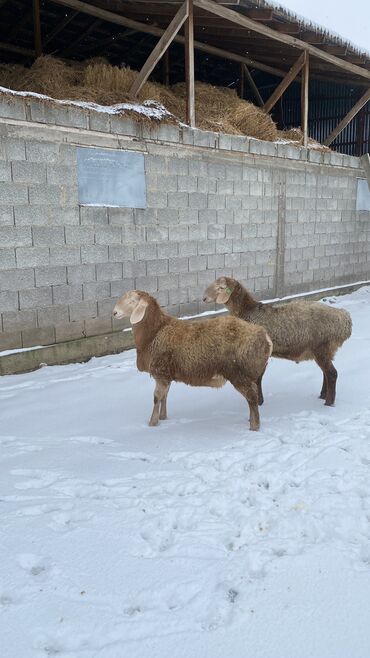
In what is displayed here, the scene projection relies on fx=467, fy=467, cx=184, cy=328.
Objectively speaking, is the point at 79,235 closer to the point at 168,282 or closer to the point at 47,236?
the point at 47,236

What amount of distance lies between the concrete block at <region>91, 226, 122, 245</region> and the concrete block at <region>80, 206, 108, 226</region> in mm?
92

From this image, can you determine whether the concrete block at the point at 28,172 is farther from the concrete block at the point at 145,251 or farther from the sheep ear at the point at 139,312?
the sheep ear at the point at 139,312

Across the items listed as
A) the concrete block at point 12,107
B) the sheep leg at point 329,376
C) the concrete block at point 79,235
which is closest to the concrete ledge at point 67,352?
the concrete block at point 79,235

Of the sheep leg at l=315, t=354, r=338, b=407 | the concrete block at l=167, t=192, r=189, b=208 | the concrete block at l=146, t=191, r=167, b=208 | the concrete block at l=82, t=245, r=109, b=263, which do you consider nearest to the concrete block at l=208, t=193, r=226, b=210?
the concrete block at l=167, t=192, r=189, b=208

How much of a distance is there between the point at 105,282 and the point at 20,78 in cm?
332

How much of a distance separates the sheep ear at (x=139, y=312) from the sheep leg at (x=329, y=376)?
1804mm

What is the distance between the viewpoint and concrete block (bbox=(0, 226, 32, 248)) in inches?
211

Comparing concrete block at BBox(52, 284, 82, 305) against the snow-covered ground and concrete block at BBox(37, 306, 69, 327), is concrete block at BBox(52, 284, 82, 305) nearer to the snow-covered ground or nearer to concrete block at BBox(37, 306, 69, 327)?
concrete block at BBox(37, 306, 69, 327)

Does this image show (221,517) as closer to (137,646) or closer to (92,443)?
(137,646)

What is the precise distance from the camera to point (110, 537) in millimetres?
2533

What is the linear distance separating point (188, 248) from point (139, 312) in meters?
3.58

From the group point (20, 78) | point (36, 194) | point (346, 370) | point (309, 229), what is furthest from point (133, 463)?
point (309, 229)

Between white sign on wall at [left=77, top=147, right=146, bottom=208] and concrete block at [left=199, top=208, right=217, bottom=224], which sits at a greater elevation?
white sign on wall at [left=77, top=147, right=146, bottom=208]

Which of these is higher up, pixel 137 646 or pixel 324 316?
pixel 324 316
